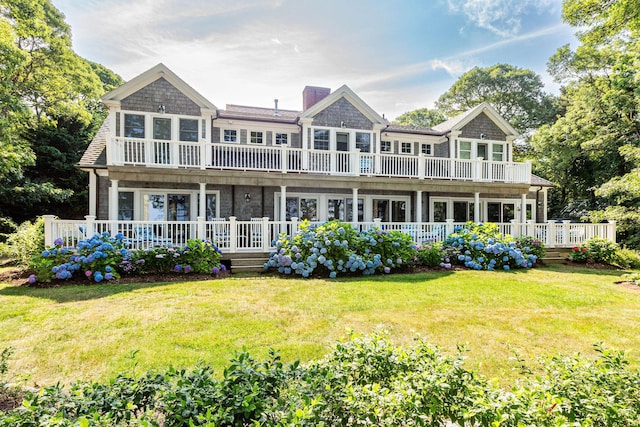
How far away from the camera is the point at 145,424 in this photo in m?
1.62

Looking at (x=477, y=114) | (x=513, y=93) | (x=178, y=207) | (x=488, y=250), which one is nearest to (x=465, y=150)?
(x=477, y=114)

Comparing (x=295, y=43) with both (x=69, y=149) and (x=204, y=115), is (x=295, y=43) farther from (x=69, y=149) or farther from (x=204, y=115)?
(x=69, y=149)

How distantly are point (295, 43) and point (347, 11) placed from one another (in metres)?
2.34

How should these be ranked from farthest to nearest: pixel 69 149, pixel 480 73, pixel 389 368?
pixel 480 73
pixel 69 149
pixel 389 368

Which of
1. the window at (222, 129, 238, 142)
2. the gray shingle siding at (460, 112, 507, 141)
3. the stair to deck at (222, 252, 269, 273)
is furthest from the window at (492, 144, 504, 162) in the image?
the stair to deck at (222, 252, 269, 273)

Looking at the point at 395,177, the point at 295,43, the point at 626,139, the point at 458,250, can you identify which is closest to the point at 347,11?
the point at 295,43

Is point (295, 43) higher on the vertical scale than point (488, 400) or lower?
higher

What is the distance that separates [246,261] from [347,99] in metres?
9.48

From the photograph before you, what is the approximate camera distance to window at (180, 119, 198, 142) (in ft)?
42.9

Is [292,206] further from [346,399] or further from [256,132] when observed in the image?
[346,399]

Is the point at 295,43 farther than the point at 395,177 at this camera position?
No

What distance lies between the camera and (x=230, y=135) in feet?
47.1

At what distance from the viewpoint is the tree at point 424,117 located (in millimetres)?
36062

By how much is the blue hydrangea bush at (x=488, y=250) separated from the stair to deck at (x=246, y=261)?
6.03 m
